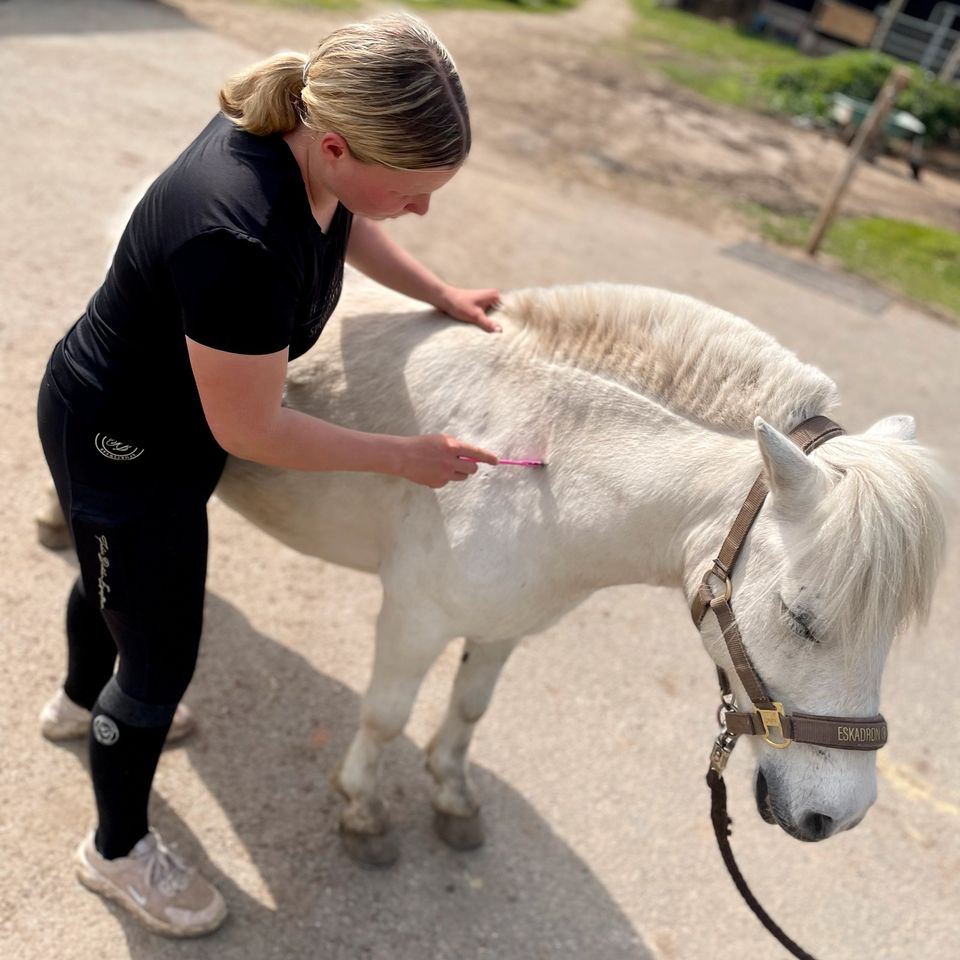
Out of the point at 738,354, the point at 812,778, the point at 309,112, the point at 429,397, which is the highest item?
the point at 309,112

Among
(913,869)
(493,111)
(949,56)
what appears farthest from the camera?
(949,56)

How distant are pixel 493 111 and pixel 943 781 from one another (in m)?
9.66

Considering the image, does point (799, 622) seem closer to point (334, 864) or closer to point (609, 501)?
point (609, 501)

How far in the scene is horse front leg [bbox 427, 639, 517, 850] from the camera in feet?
8.77

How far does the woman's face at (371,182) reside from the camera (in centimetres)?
163

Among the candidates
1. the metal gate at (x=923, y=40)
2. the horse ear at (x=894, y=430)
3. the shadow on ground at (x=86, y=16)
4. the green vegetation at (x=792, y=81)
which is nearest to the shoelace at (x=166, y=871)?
the horse ear at (x=894, y=430)

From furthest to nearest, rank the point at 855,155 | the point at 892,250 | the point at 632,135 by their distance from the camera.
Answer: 1. the point at 632,135
2. the point at 892,250
3. the point at 855,155

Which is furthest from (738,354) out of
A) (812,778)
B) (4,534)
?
(4,534)

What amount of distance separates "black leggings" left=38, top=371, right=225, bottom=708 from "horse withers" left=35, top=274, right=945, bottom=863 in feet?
1.53

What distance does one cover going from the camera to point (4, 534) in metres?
3.32

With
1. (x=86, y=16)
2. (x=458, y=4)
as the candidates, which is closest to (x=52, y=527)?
(x=86, y=16)

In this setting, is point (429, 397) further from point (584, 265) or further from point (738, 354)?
point (584, 265)

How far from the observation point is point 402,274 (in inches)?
94.7

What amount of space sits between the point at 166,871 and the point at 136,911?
11 centimetres
